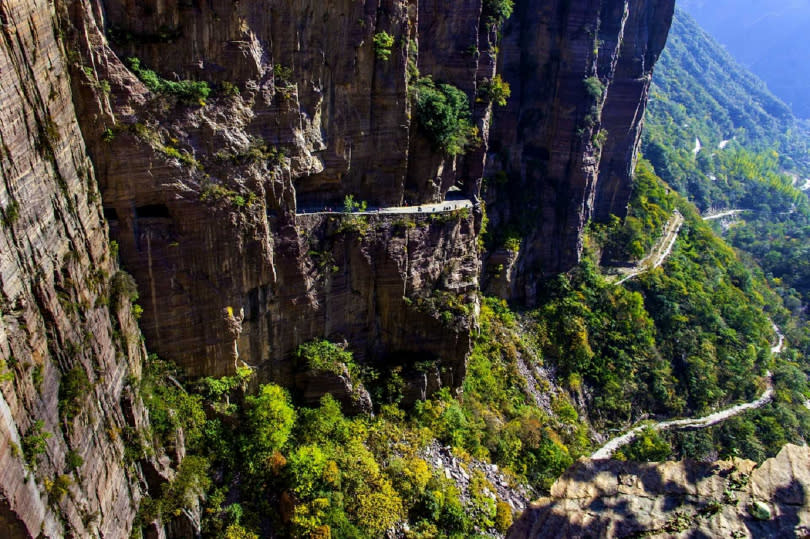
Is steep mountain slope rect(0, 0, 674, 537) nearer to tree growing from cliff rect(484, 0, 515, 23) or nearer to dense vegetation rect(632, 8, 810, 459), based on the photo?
tree growing from cliff rect(484, 0, 515, 23)

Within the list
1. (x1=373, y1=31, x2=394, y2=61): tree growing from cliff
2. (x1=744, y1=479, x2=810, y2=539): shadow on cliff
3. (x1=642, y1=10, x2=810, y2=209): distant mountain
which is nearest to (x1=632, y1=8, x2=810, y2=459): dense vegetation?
(x1=642, y1=10, x2=810, y2=209): distant mountain

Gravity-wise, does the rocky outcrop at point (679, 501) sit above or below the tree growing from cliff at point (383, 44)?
below

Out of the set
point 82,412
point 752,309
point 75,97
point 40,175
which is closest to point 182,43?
point 75,97

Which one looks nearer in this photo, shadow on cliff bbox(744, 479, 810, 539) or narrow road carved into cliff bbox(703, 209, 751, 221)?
shadow on cliff bbox(744, 479, 810, 539)

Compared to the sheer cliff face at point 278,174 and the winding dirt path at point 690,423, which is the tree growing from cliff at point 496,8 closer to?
the sheer cliff face at point 278,174

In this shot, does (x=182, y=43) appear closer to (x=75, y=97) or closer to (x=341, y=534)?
(x=75, y=97)

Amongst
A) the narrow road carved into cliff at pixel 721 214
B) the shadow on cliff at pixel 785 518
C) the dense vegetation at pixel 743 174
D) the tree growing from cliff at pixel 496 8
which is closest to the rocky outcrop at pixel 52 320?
the shadow on cliff at pixel 785 518
